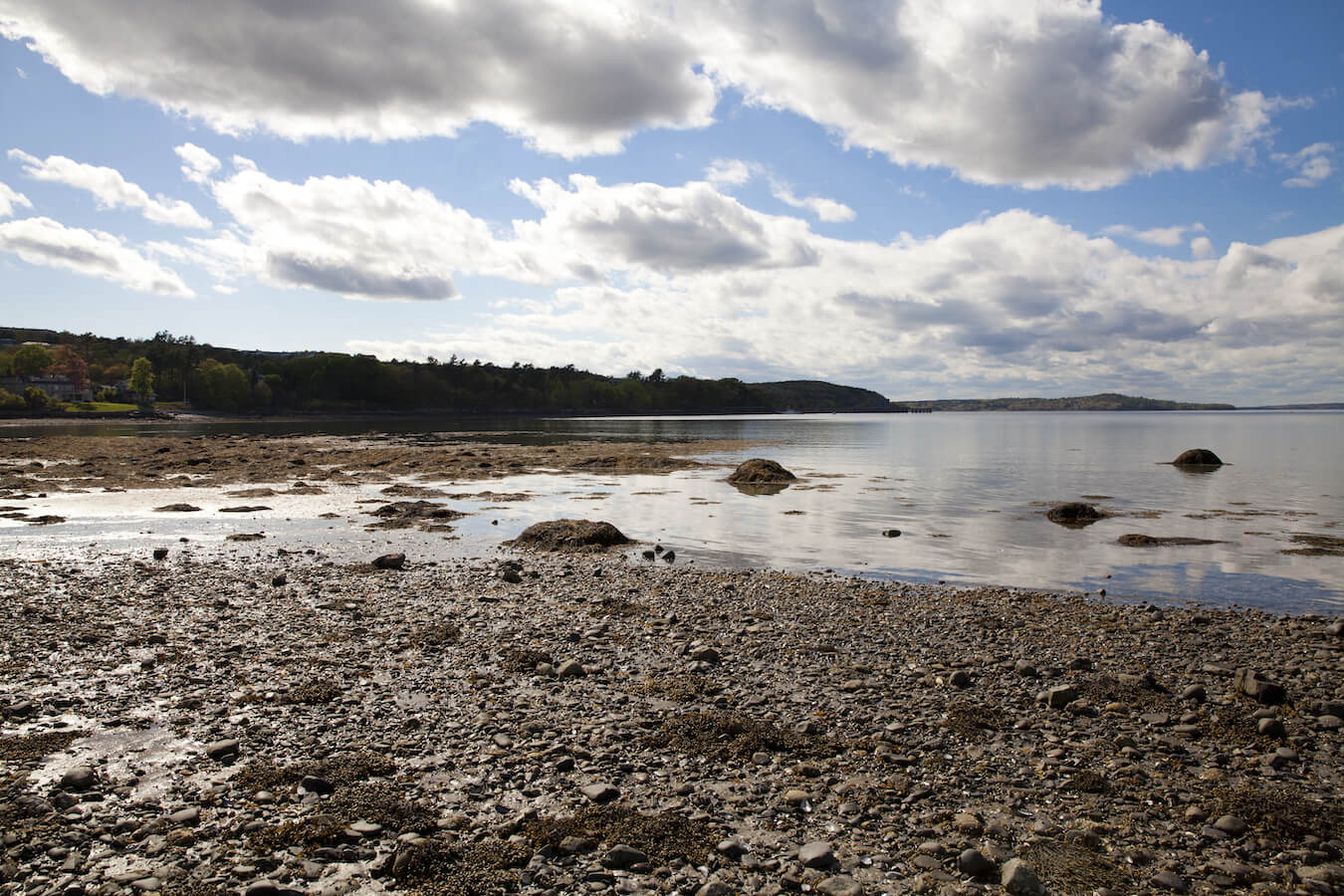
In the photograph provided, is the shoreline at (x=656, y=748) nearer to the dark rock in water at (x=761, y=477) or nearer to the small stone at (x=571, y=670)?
the small stone at (x=571, y=670)

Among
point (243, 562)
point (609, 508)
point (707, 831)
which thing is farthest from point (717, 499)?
point (707, 831)

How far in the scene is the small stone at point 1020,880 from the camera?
5.75m

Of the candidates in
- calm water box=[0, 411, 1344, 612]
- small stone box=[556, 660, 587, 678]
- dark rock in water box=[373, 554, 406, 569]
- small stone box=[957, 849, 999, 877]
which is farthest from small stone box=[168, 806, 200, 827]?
calm water box=[0, 411, 1344, 612]

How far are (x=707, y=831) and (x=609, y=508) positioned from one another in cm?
2457

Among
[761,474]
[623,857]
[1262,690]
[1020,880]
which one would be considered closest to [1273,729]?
[1262,690]

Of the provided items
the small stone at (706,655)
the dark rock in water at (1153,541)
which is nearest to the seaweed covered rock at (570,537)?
the small stone at (706,655)

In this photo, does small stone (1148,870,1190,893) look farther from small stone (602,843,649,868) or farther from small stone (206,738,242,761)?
small stone (206,738,242,761)

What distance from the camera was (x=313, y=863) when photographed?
6051mm

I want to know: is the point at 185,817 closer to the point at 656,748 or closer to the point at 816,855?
the point at 656,748

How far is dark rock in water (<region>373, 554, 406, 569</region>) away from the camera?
1815cm

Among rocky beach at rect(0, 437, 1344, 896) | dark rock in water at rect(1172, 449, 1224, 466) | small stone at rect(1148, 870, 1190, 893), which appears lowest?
rocky beach at rect(0, 437, 1344, 896)

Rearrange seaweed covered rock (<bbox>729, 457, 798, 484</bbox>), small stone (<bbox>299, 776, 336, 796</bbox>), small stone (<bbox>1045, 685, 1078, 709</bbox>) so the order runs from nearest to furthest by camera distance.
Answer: small stone (<bbox>299, 776, 336, 796</bbox>), small stone (<bbox>1045, 685, 1078, 709</bbox>), seaweed covered rock (<bbox>729, 457, 798, 484</bbox>)

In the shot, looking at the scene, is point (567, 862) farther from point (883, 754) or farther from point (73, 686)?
point (73, 686)

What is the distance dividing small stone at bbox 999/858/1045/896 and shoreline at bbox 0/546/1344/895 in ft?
0.46
